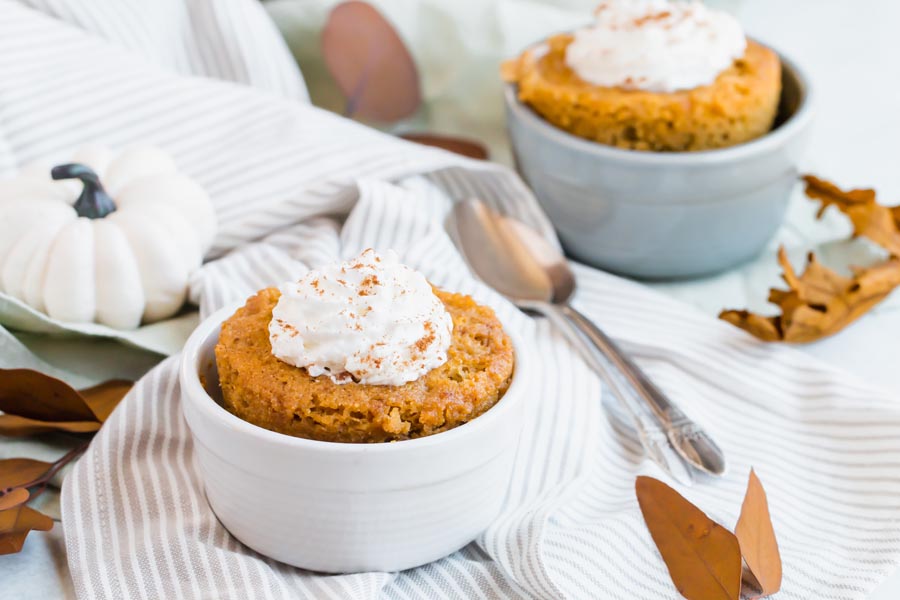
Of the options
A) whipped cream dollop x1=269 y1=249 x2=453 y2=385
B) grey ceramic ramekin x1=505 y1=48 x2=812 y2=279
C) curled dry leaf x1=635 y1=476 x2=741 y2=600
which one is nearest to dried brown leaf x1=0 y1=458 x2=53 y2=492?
whipped cream dollop x1=269 y1=249 x2=453 y2=385

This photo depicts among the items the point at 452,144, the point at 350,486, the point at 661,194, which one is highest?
the point at 350,486

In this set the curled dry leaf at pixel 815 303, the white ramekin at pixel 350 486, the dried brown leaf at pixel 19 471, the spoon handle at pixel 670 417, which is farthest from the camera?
the curled dry leaf at pixel 815 303

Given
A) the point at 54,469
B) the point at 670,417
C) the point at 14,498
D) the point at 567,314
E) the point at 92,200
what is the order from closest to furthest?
the point at 14,498
the point at 54,469
the point at 670,417
the point at 92,200
the point at 567,314

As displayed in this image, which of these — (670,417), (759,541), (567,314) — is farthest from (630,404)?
(759,541)

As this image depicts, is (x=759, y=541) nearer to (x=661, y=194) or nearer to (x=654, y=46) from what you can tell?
(x=661, y=194)

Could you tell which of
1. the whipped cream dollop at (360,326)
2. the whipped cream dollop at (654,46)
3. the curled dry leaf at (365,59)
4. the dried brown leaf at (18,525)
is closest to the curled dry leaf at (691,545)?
the whipped cream dollop at (360,326)

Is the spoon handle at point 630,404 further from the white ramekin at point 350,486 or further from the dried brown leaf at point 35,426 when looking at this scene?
the dried brown leaf at point 35,426
